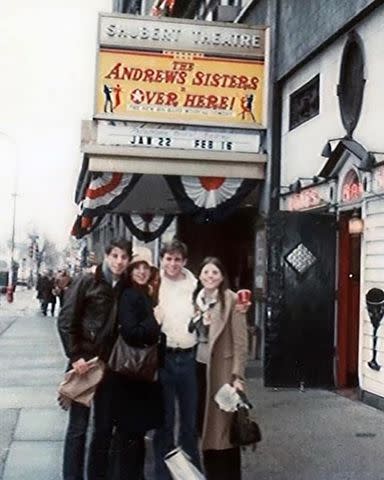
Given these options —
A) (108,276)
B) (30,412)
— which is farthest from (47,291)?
(108,276)

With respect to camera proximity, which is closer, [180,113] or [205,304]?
[205,304]

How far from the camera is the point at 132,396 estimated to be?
17.6ft

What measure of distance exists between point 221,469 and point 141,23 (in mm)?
8974

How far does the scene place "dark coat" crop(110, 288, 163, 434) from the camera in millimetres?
5270

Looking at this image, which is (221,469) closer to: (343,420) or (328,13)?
(343,420)

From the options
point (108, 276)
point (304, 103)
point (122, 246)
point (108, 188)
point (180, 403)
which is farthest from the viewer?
point (108, 188)

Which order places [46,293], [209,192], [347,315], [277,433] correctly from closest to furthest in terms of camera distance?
[277,433] → [347,315] → [209,192] → [46,293]

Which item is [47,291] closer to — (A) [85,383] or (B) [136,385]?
(A) [85,383]

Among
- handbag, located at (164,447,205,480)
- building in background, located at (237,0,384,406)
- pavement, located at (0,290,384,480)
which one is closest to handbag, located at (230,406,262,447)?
handbag, located at (164,447,205,480)

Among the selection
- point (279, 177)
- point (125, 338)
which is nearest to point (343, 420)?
point (125, 338)

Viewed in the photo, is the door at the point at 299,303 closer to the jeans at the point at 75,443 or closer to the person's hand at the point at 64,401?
the jeans at the point at 75,443

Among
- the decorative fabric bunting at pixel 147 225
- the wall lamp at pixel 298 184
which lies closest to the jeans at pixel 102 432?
the wall lamp at pixel 298 184

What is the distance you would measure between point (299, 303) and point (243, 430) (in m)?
5.37

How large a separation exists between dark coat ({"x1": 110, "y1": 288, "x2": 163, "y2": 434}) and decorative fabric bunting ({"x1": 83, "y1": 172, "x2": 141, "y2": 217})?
818 centimetres
